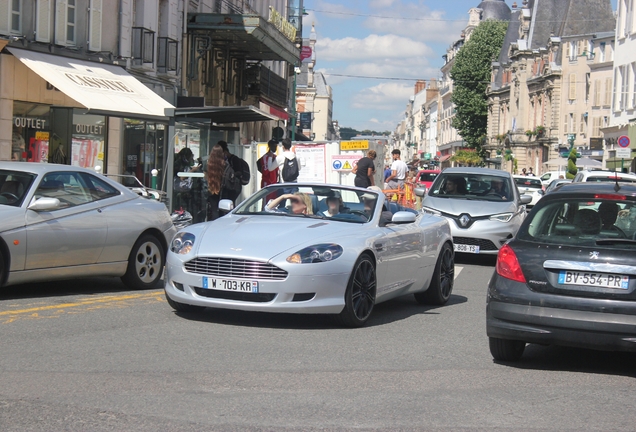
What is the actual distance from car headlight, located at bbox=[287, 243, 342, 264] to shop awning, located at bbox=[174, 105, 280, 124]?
10578 mm

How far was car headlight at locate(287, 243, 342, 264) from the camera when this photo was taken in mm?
8445

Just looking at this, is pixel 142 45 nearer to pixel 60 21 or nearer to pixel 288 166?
pixel 60 21

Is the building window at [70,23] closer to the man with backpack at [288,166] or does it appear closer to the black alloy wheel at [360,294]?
the man with backpack at [288,166]

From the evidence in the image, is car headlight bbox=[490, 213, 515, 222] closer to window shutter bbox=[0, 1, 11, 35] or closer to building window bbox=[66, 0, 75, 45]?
window shutter bbox=[0, 1, 11, 35]

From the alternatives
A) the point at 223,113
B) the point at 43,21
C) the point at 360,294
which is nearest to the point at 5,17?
the point at 43,21

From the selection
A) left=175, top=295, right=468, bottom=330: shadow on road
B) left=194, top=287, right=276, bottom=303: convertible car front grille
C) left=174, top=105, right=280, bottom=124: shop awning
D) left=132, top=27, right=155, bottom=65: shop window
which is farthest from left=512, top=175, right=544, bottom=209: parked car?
left=194, top=287, right=276, bottom=303: convertible car front grille

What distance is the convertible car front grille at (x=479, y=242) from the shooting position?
16.7m

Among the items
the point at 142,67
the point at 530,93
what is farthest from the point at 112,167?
the point at 530,93

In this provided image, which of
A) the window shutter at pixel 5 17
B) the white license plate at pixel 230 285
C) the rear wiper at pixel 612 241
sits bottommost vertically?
the white license plate at pixel 230 285

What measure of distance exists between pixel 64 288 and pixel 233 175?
6948mm

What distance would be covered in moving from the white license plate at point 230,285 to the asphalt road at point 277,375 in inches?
14.2

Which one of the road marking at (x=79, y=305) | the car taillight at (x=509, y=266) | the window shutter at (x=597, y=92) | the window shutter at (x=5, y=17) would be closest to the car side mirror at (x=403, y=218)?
the car taillight at (x=509, y=266)

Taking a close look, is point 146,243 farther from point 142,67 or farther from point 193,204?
point 142,67

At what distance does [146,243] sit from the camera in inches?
451
